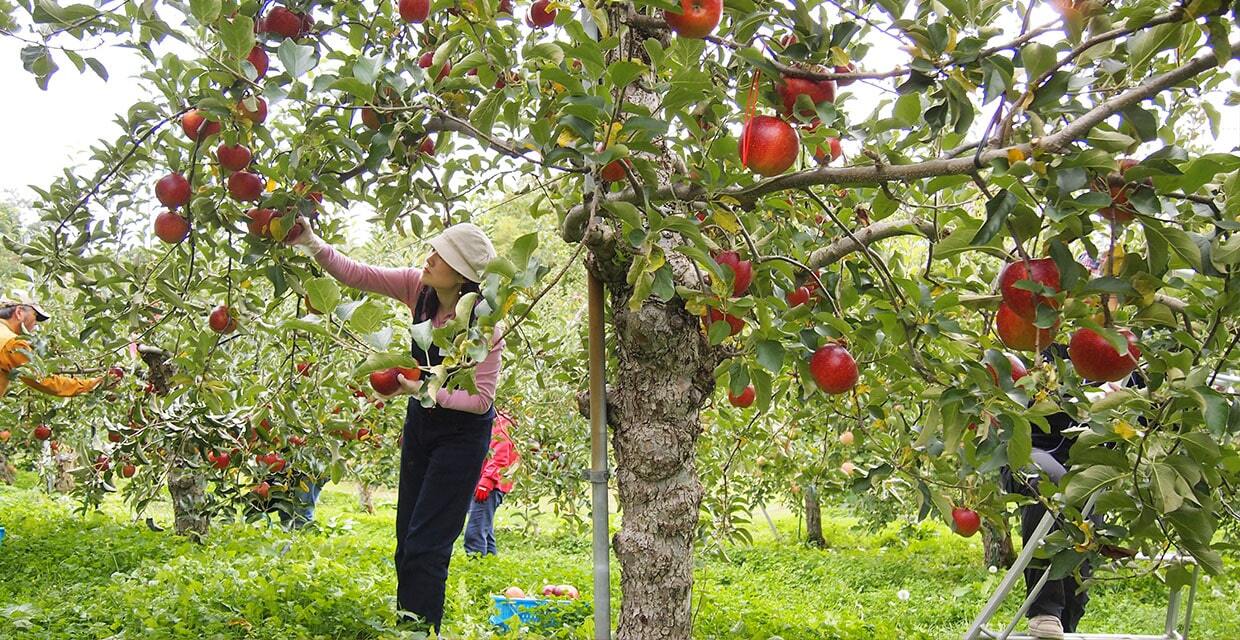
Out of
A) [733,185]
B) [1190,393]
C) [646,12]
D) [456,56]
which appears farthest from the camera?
[456,56]

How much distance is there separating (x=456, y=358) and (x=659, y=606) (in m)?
0.86

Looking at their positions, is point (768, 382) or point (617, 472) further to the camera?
point (617, 472)

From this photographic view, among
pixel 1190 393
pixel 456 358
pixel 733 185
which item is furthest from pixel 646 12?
pixel 1190 393

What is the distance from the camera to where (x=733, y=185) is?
1561mm

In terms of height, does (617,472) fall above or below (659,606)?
above

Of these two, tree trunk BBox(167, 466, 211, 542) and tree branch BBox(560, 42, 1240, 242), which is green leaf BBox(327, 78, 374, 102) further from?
tree trunk BBox(167, 466, 211, 542)

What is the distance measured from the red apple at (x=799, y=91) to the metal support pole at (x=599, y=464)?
67 centimetres

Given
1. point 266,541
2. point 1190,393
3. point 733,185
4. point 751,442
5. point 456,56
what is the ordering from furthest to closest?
point 266,541
point 751,442
point 456,56
point 733,185
point 1190,393

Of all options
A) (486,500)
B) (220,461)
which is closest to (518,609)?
(220,461)

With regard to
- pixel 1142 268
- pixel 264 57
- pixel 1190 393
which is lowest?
pixel 1190 393

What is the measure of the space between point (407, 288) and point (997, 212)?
2.00 m

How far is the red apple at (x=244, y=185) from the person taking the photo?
1965mm

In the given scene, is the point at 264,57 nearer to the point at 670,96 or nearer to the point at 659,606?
the point at 670,96

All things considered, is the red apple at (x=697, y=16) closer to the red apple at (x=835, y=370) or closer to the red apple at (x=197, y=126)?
the red apple at (x=835, y=370)
